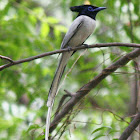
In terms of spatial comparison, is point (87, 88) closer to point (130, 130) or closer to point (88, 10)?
point (130, 130)

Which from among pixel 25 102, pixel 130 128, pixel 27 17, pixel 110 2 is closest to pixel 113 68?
pixel 130 128

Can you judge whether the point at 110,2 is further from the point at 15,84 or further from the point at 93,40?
the point at 15,84

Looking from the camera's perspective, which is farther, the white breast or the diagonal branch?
the white breast

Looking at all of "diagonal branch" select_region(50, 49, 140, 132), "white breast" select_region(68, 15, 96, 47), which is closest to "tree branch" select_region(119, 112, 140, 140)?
"diagonal branch" select_region(50, 49, 140, 132)

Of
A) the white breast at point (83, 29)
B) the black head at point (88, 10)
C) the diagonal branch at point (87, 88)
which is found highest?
the black head at point (88, 10)

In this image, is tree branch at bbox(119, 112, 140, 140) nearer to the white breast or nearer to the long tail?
the long tail

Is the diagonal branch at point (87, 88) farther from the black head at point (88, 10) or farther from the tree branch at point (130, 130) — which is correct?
the black head at point (88, 10)

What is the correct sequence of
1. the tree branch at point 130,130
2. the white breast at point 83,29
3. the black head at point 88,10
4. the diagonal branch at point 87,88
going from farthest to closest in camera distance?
the black head at point 88,10 → the white breast at point 83,29 → the diagonal branch at point 87,88 → the tree branch at point 130,130

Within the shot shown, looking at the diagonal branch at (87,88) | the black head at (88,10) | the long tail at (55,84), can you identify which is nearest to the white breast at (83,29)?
the black head at (88,10)

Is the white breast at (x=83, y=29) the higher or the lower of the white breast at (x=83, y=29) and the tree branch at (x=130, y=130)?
the higher

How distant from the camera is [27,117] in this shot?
11.0 ft

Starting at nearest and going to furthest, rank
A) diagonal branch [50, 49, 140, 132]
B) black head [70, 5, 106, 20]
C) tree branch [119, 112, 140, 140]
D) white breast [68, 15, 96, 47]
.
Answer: tree branch [119, 112, 140, 140], diagonal branch [50, 49, 140, 132], white breast [68, 15, 96, 47], black head [70, 5, 106, 20]

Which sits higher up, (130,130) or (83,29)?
(83,29)

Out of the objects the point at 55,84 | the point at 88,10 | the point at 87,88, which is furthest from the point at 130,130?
the point at 88,10
